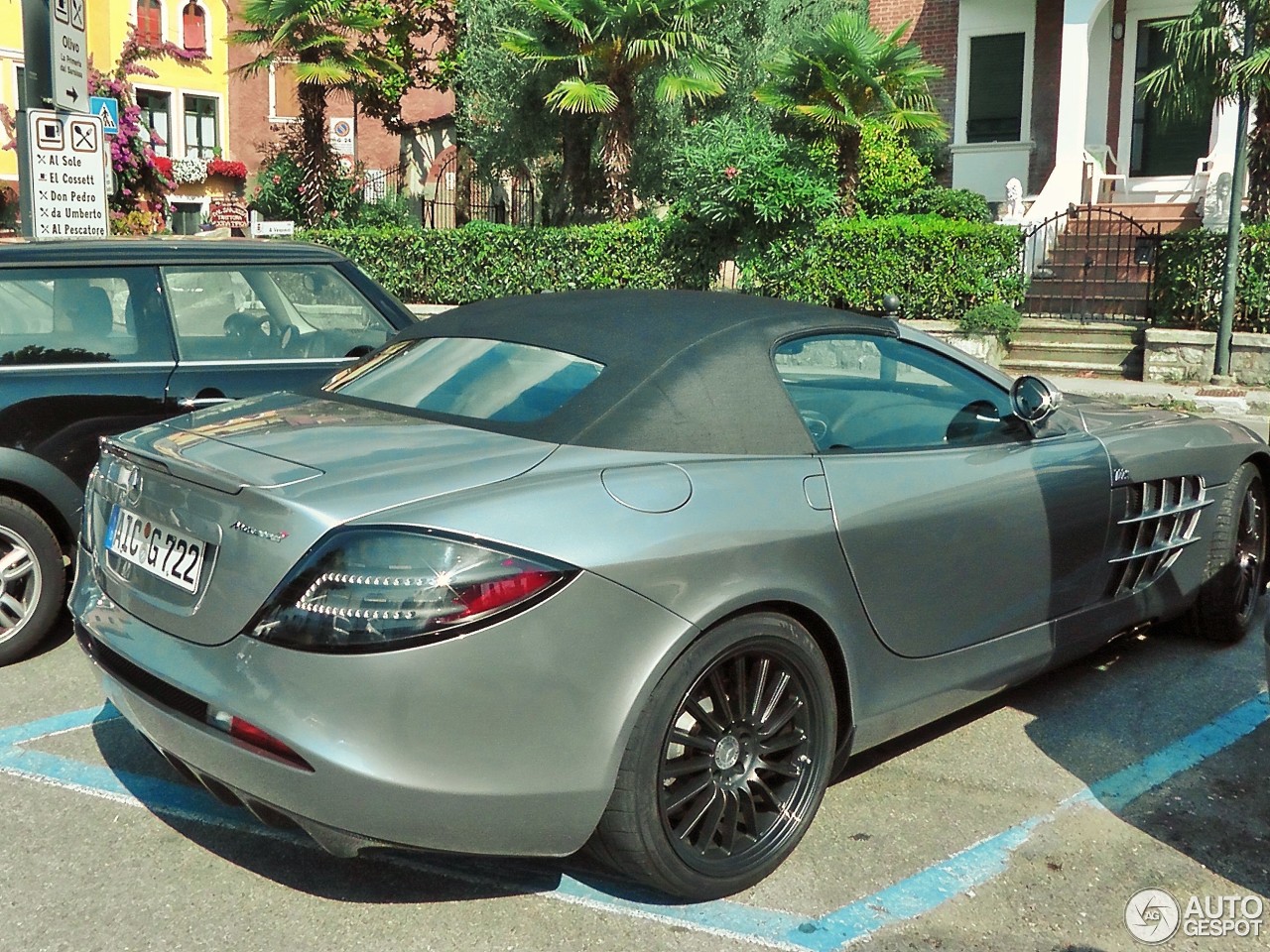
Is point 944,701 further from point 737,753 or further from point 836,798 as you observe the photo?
point 737,753

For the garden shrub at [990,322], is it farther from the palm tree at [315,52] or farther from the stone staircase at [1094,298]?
the palm tree at [315,52]

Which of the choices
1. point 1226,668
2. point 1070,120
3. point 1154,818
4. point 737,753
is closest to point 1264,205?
point 1070,120

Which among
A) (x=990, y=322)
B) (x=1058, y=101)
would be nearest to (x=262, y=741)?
(x=990, y=322)

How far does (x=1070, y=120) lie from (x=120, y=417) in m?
17.3

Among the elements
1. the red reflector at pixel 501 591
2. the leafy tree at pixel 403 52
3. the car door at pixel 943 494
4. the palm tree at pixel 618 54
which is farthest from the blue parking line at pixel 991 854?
the leafy tree at pixel 403 52

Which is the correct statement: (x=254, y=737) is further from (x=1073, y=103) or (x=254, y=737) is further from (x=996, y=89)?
(x=996, y=89)

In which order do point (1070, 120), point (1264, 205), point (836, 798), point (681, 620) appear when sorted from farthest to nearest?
point (1070, 120), point (1264, 205), point (836, 798), point (681, 620)

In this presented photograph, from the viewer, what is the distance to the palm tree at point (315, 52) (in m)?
20.5

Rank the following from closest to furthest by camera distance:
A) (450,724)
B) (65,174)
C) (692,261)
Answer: (450,724)
(65,174)
(692,261)

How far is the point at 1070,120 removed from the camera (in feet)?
63.5

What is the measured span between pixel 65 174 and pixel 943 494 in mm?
7614

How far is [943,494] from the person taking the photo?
3.84 m

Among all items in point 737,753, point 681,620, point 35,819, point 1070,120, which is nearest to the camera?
point 681,620

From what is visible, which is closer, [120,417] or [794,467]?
[794,467]
